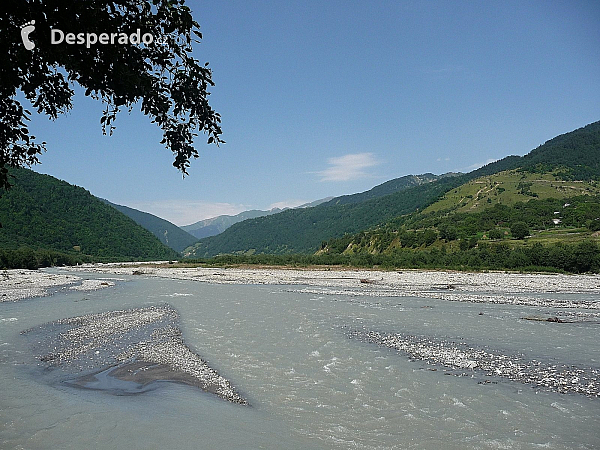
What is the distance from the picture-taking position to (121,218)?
594ft

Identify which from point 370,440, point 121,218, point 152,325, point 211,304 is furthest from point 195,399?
point 121,218

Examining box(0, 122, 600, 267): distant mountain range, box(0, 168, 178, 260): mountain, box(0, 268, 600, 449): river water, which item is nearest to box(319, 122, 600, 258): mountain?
box(0, 122, 600, 267): distant mountain range

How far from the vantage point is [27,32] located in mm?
4938

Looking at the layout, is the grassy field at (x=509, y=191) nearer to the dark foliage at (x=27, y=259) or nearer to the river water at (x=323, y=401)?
the river water at (x=323, y=401)

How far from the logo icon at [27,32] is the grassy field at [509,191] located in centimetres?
11401

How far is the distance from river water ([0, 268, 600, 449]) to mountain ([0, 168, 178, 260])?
392 ft

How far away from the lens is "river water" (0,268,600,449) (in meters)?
7.34

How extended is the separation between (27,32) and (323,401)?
8.77 meters

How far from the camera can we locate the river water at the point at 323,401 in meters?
7.34

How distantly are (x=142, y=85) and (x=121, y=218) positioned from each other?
193 metres

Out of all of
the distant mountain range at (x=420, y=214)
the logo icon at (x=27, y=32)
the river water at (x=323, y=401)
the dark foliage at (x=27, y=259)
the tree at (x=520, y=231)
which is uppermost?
the distant mountain range at (x=420, y=214)

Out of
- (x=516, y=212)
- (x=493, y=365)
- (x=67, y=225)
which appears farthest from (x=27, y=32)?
(x=67, y=225)

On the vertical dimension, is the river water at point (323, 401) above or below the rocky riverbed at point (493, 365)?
→ above

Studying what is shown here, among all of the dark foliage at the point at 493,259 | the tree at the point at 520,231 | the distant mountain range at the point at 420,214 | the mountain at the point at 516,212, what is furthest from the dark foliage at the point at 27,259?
the tree at the point at 520,231
